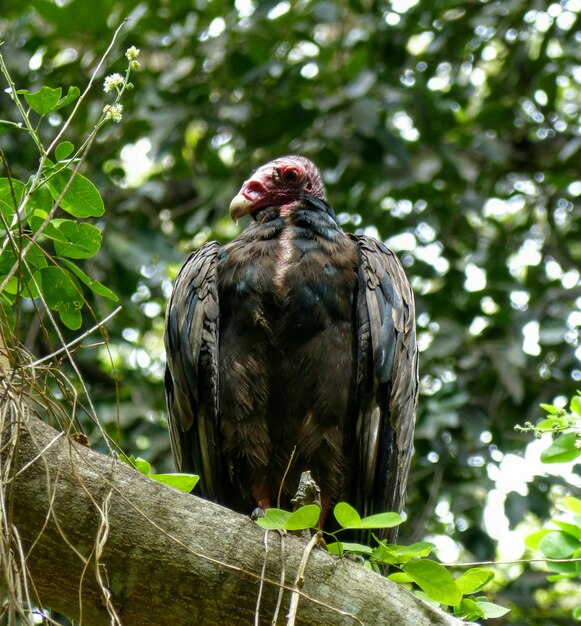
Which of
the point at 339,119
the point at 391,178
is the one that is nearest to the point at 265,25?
the point at 339,119

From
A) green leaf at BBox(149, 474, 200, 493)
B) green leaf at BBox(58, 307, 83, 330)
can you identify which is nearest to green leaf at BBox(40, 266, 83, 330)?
green leaf at BBox(58, 307, 83, 330)

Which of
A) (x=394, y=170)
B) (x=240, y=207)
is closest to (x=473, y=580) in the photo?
(x=240, y=207)

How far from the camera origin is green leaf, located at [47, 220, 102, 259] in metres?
2.98

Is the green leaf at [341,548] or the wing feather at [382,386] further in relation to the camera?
the wing feather at [382,386]

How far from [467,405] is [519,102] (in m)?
2.78

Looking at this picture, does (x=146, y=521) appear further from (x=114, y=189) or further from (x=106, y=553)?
(x=114, y=189)

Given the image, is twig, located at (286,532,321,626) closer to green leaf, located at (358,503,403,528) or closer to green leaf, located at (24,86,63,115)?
green leaf, located at (358,503,403,528)

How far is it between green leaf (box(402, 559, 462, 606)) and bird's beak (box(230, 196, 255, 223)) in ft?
8.08

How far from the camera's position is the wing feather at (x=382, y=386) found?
13.3 feet

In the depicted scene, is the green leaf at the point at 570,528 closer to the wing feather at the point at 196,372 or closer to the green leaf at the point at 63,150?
the wing feather at the point at 196,372

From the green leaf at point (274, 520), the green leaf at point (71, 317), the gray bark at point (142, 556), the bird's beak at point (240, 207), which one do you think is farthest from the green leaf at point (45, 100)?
the bird's beak at point (240, 207)

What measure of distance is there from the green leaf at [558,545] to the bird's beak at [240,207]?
7.44ft

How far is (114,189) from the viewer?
7074 millimetres

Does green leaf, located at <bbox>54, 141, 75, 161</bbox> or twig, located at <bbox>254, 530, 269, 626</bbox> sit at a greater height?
green leaf, located at <bbox>54, 141, 75, 161</bbox>
